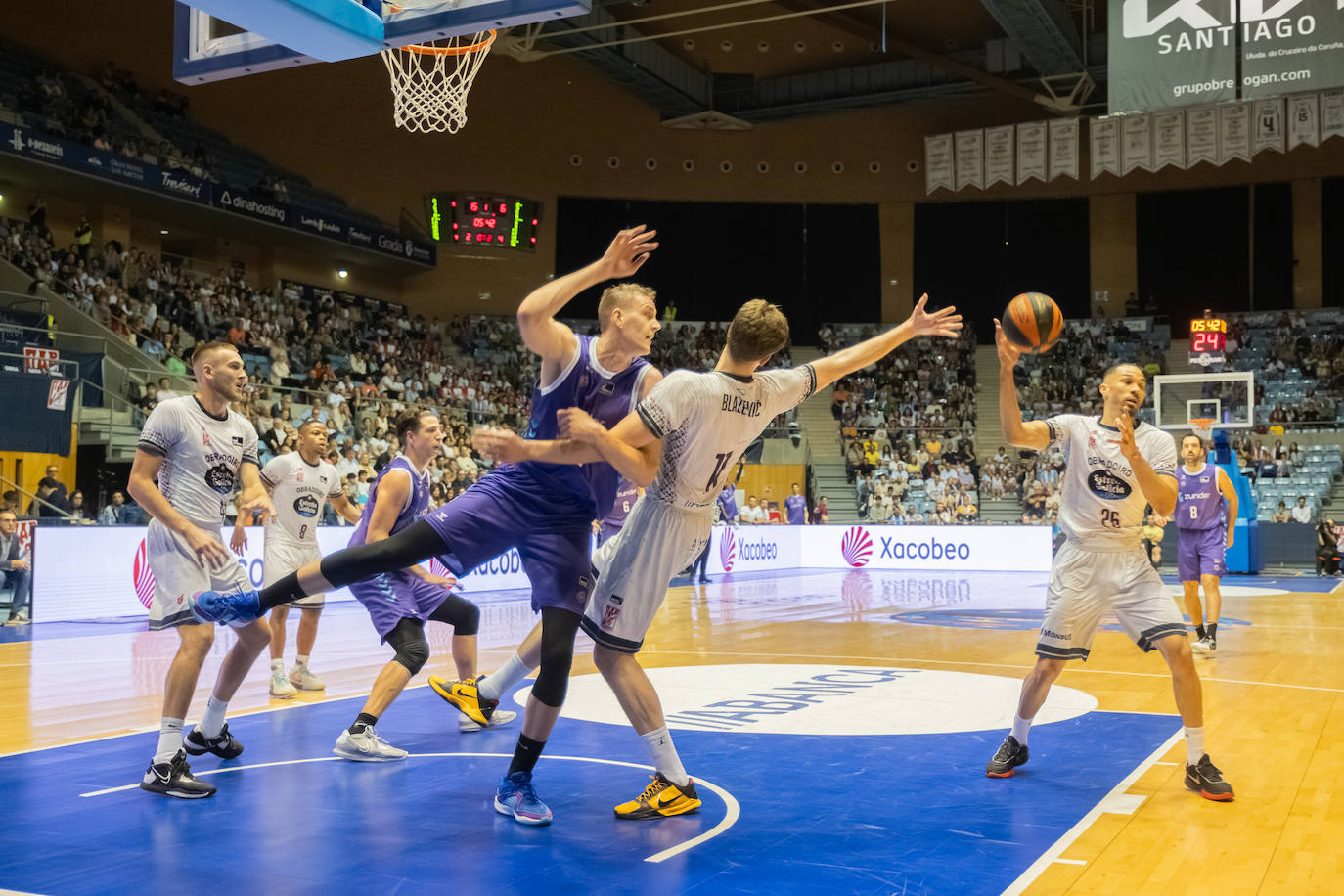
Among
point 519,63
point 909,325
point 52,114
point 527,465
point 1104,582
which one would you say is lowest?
point 1104,582

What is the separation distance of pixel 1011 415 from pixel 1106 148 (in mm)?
23275

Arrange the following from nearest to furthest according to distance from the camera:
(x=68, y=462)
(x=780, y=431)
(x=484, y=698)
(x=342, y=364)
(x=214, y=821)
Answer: (x=214, y=821) < (x=484, y=698) < (x=68, y=462) < (x=342, y=364) < (x=780, y=431)

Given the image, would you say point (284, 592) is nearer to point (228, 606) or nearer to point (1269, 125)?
point (228, 606)

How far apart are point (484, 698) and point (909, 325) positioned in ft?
10.8

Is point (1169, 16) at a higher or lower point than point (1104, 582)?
higher

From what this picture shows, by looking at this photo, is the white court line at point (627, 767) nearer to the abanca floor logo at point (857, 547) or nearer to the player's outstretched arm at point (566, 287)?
the player's outstretched arm at point (566, 287)

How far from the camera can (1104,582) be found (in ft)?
18.5

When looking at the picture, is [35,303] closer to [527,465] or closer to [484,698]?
[484,698]

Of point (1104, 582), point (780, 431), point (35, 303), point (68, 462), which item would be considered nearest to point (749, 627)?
point (1104, 582)

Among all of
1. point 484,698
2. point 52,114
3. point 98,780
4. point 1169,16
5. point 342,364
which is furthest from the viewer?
point 342,364

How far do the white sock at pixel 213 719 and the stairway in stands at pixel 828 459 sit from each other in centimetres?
2150

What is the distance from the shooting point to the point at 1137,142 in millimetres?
25672

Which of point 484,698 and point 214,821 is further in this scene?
point 484,698

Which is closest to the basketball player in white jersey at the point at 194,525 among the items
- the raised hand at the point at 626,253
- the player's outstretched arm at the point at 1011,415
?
the raised hand at the point at 626,253
